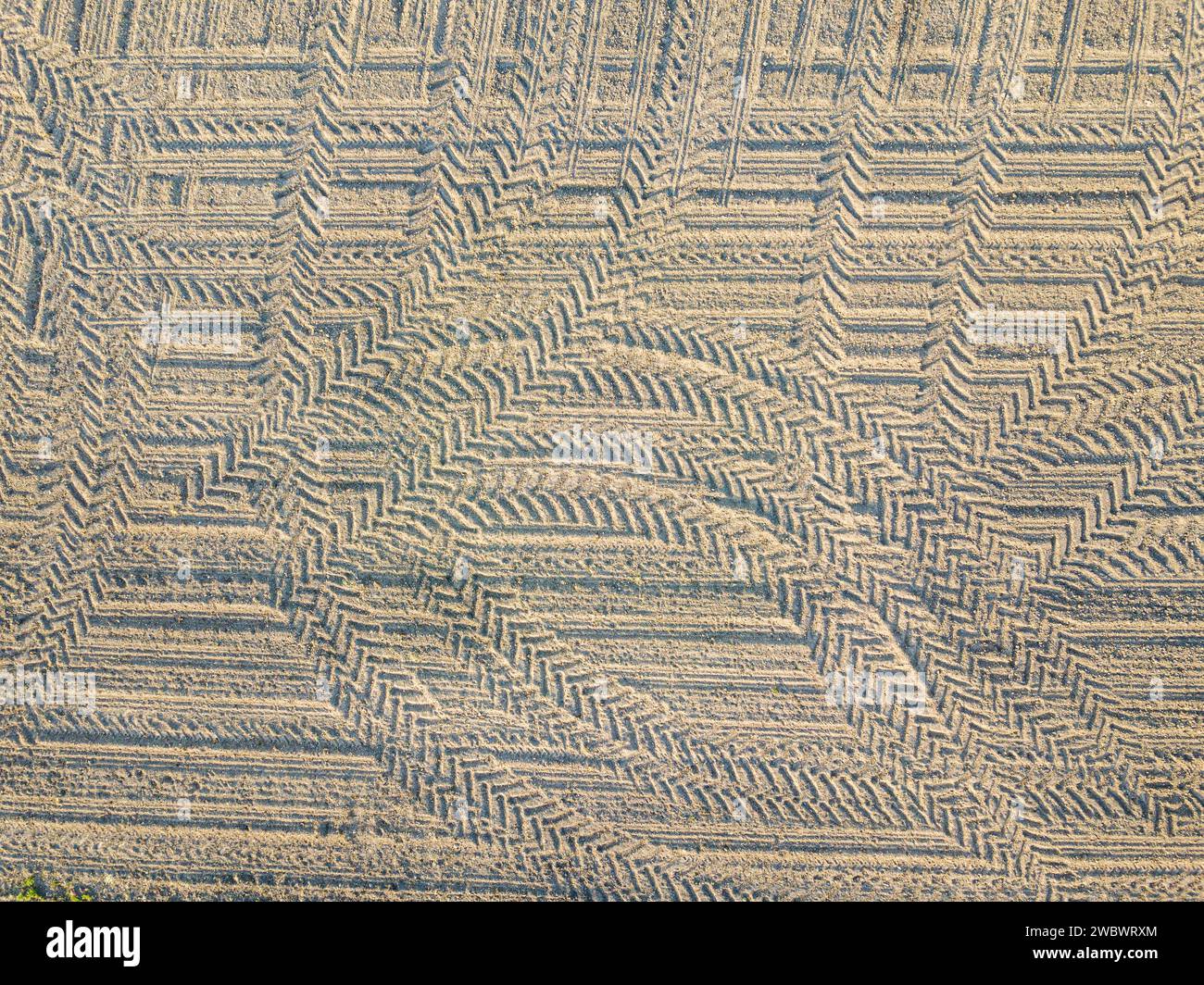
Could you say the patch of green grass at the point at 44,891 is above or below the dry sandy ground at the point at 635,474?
below

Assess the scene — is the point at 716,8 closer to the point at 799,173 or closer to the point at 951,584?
Result: the point at 799,173

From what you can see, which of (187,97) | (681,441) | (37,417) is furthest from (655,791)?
(187,97)

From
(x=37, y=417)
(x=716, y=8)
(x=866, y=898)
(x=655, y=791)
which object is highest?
(x=716, y=8)

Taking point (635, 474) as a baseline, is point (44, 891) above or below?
below

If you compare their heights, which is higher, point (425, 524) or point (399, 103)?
point (399, 103)

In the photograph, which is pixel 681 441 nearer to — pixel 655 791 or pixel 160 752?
pixel 655 791

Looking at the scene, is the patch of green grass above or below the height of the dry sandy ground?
below
